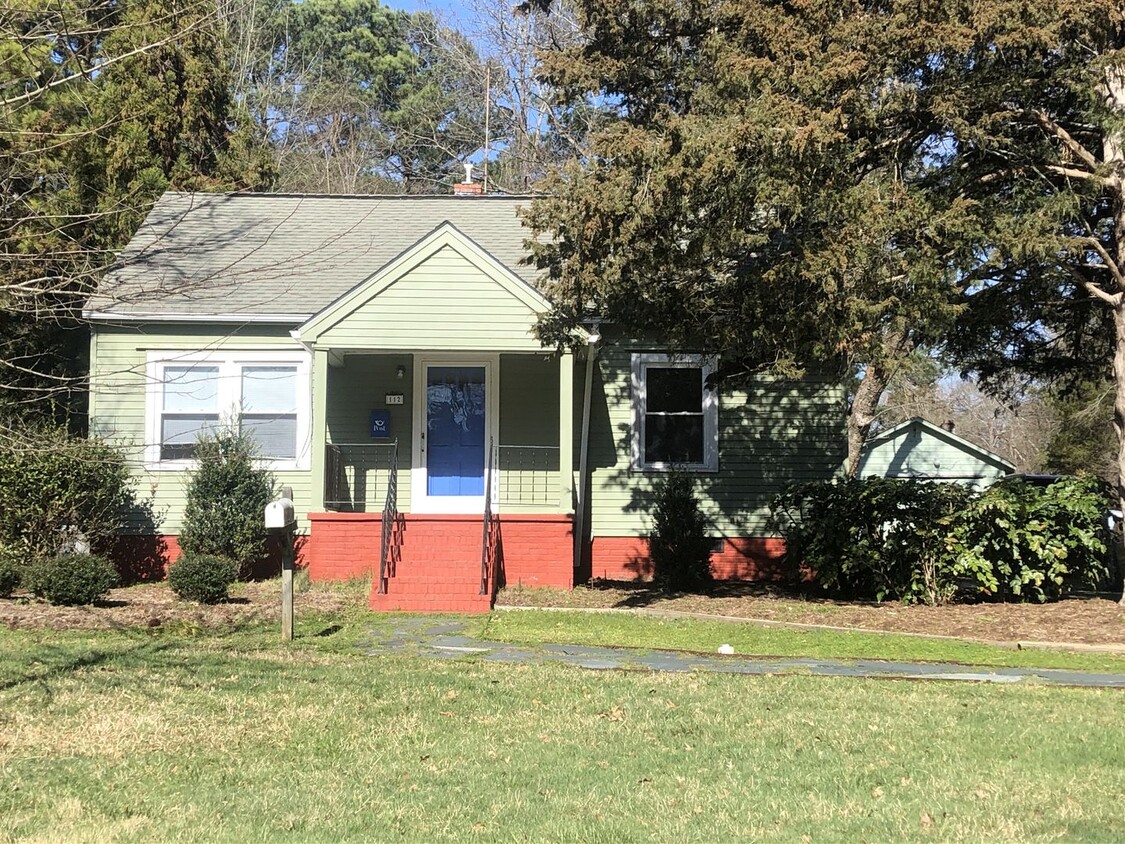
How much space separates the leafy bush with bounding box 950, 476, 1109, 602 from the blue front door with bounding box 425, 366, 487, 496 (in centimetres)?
672

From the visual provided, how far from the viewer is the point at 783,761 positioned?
224 inches

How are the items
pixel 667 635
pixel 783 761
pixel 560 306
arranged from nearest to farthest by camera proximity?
pixel 783 761 → pixel 667 635 → pixel 560 306

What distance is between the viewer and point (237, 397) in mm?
14805

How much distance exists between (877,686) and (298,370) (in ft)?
32.6

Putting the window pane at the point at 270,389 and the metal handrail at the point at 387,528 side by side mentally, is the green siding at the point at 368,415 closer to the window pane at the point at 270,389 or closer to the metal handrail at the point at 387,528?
the window pane at the point at 270,389

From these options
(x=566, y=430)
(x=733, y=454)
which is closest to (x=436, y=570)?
(x=566, y=430)

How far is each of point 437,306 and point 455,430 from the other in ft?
8.21

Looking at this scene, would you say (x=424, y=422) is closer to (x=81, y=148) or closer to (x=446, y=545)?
(x=446, y=545)

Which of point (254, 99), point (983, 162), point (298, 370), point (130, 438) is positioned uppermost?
point (254, 99)

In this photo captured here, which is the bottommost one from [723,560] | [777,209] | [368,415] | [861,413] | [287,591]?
[723,560]

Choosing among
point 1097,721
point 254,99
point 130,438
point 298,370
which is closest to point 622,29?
point 298,370

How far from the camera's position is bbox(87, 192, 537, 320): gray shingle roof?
1459 cm

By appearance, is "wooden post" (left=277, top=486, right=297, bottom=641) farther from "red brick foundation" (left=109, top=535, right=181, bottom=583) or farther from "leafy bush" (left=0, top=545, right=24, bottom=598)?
"red brick foundation" (left=109, top=535, right=181, bottom=583)

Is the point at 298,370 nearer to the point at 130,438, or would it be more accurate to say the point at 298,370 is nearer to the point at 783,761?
the point at 130,438
